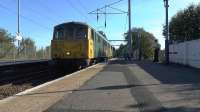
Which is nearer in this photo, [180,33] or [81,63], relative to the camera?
[81,63]

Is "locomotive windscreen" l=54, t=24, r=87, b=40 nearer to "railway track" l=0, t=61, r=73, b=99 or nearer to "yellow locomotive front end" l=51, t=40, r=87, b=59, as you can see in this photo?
"yellow locomotive front end" l=51, t=40, r=87, b=59

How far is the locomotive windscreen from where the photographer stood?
1270 inches

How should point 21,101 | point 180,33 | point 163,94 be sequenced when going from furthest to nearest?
point 180,33 → point 163,94 → point 21,101

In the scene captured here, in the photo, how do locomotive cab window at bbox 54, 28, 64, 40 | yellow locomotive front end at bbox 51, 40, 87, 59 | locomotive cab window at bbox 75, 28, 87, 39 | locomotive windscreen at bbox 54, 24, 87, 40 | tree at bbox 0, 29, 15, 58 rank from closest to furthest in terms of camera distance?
yellow locomotive front end at bbox 51, 40, 87, 59
locomotive cab window at bbox 75, 28, 87, 39
locomotive windscreen at bbox 54, 24, 87, 40
locomotive cab window at bbox 54, 28, 64, 40
tree at bbox 0, 29, 15, 58

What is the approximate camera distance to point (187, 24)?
77.8 m

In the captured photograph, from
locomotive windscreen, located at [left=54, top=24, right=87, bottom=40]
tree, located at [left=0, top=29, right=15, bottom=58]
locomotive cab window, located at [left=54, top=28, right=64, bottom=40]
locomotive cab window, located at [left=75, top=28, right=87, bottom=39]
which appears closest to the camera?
locomotive cab window, located at [left=75, top=28, right=87, bottom=39]

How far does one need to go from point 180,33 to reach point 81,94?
66.2m

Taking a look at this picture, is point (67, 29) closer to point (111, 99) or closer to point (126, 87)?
point (126, 87)

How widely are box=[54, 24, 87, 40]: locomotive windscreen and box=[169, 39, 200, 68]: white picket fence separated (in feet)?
27.1

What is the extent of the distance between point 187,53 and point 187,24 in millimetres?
39980

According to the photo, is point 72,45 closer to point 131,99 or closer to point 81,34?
point 81,34

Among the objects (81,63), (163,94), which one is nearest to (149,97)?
(163,94)

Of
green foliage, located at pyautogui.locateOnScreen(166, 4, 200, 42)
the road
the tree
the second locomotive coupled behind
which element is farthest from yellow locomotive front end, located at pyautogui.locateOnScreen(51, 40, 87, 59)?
green foliage, located at pyautogui.locateOnScreen(166, 4, 200, 42)

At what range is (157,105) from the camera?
490 inches
